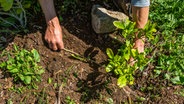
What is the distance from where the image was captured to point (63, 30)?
252 centimetres

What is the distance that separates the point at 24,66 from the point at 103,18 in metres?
0.66

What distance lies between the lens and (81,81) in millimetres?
2324

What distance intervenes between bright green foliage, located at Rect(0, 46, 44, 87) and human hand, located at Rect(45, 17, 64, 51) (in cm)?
13

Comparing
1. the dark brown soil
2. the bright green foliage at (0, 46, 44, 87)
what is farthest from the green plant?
the bright green foliage at (0, 46, 44, 87)

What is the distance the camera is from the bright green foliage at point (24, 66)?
7.47ft

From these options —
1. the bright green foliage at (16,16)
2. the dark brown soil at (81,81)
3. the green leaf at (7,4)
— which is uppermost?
the green leaf at (7,4)

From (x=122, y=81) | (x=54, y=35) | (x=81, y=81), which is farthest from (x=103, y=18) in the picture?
(x=122, y=81)

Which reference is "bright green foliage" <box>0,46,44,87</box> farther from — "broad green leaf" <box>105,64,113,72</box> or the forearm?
"broad green leaf" <box>105,64,113,72</box>

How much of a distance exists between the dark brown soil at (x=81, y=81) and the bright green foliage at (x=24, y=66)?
5 centimetres

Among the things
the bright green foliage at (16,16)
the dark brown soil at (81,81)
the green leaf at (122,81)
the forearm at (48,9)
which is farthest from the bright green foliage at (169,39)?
the bright green foliage at (16,16)

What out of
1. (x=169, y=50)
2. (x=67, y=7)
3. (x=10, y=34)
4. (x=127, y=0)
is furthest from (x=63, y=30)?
(x=169, y=50)

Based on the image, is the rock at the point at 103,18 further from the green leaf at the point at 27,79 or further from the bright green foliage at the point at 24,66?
the green leaf at the point at 27,79

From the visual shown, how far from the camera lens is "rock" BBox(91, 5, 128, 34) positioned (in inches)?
97.0

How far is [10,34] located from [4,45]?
9 cm
